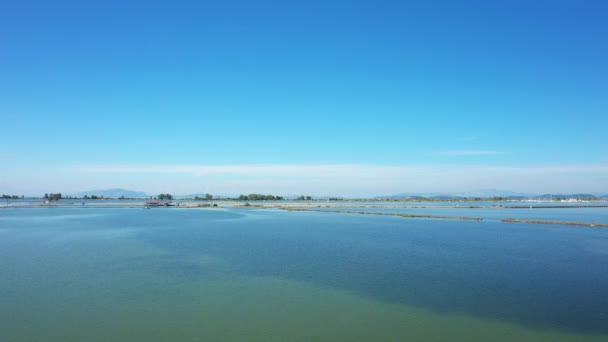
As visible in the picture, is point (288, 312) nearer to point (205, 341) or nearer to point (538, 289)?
point (205, 341)

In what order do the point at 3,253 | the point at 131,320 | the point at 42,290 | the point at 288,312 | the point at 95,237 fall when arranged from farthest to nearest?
the point at 95,237 → the point at 3,253 → the point at 42,290 → the point at 288,312 → the point at 131,320

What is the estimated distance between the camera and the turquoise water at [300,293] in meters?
10.1

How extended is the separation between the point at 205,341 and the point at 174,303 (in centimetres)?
323

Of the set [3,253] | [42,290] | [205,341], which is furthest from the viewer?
[3,253]

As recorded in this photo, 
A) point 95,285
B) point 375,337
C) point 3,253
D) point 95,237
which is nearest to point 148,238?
point 95,237

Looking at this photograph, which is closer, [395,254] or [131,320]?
[131,320]

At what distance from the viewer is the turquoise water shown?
399 inches

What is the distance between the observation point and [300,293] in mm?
13391

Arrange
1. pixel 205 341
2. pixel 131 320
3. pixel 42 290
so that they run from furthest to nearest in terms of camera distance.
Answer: pixel 42 290, pixel 131 320, pixel 205 341

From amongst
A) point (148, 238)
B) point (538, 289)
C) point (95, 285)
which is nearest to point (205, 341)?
point (95, 285)

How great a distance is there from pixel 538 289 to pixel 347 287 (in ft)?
24.4

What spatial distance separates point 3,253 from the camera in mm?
21359

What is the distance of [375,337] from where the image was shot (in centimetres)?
977

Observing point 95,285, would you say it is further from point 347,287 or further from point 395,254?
point 395,254
